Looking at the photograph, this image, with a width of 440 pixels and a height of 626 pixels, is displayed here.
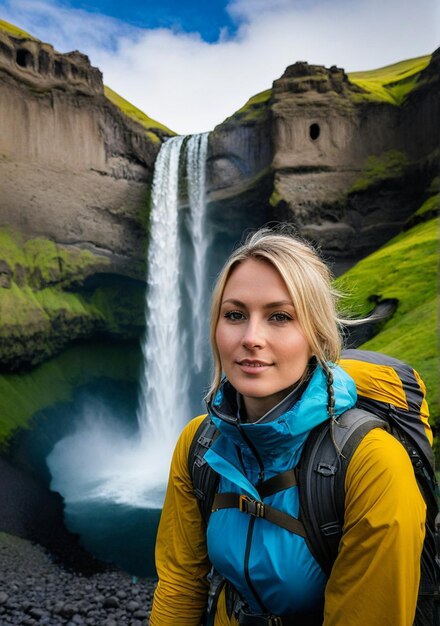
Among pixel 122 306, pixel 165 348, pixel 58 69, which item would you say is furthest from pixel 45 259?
pixel 58 69

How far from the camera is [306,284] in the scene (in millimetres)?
2363

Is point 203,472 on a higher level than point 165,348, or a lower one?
higher

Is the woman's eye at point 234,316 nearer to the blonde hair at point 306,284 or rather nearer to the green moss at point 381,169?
the blonde hair at point 306,284

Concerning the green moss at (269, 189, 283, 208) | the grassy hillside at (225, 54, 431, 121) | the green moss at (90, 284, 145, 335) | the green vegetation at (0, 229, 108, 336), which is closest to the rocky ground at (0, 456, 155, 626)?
the green vegetation at (0, 229, 108, 336)

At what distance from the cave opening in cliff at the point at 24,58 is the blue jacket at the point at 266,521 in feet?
123

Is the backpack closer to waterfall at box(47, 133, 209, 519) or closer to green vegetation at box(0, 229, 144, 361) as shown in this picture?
waterfall at box(47, 133, 209, 519)

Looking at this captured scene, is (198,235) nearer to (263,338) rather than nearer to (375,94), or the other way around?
(375,94)

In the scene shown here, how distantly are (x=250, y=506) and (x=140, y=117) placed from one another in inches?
1629

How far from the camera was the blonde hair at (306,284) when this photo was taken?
7.70ft

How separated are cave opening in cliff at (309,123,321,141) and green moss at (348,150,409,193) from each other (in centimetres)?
400

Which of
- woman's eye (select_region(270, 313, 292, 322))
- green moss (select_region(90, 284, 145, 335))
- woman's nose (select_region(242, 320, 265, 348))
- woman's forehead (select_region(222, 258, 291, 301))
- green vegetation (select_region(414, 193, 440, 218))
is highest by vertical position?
green vegetation (select_region(414, 193, 440, 218))

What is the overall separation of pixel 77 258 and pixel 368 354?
32716 millimetres

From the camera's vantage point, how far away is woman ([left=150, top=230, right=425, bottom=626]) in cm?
199

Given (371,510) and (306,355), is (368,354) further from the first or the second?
(371,510)
